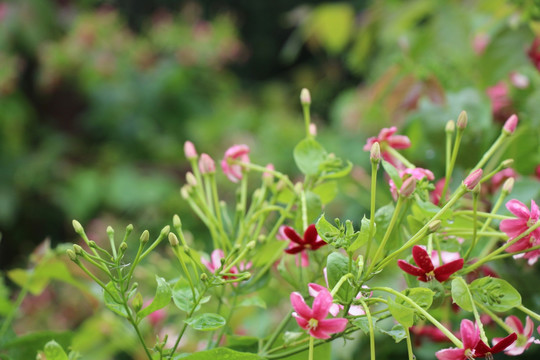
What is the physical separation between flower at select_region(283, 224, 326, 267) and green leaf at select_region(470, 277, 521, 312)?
7cm

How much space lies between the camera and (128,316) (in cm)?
25

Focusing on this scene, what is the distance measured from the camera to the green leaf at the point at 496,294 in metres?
0.26

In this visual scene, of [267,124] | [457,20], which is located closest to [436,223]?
[457,20]

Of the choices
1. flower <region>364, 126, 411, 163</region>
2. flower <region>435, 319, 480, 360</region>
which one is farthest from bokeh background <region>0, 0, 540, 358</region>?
flower <region>435, 319, 480, 360</region>

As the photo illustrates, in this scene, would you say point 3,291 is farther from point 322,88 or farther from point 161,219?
point 322,88

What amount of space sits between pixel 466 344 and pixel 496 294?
34mm

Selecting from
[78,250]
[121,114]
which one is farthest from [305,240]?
[121,114]

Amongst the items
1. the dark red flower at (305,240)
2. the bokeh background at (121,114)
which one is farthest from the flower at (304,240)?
the bokeh background at (121,114)

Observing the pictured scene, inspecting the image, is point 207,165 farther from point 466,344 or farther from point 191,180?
point 466,344

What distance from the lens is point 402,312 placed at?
24 cm

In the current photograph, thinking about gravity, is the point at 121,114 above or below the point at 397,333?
below

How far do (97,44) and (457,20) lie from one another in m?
1.63

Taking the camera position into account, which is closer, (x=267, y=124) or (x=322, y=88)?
(x=267, y=124)

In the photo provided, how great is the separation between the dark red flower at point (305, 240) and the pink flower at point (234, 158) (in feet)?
0.26
